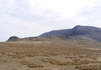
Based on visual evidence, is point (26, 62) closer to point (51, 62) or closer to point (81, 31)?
point (51, 62)

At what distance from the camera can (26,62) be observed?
18.5 meters

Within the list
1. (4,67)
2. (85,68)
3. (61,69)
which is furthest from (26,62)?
(85,68)

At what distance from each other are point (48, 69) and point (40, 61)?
4.06m

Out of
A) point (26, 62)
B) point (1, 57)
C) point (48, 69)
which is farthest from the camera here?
point (1, 57)

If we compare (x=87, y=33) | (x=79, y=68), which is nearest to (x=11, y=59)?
(x=79, y=68)

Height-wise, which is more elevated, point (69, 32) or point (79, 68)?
point (69, 32)

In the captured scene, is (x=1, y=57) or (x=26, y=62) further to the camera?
(x=1, y=57)

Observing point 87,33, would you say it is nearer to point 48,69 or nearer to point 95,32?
point 95,32

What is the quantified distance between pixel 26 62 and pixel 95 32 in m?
65.5

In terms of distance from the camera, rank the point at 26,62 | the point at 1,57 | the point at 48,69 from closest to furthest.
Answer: the point at 48,69
the point at 26,62
the point at 1,57

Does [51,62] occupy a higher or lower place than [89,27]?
lower

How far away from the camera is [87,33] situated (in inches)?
3147

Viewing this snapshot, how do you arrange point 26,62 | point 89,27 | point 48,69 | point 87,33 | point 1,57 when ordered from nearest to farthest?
point 48,69
point 26,62
point 1,57
point 87,33
point 89,27

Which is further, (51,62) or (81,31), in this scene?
(81,31)
